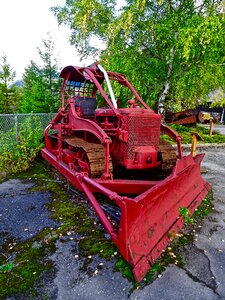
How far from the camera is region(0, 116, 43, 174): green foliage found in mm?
6238

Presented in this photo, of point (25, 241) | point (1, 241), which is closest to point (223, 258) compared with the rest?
point (25, 241)

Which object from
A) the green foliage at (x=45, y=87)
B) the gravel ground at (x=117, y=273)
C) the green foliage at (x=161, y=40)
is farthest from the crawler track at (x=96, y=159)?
the green foliage at (x=45, y=87)

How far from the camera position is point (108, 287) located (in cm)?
230

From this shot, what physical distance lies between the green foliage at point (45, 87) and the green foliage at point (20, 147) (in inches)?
127

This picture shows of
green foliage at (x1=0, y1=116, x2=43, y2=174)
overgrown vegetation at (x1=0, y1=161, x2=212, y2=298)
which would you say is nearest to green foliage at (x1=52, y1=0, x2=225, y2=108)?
green foliage at (x1=0, y1=116, x2=43, y2=174)

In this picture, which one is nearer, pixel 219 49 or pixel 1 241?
pixel 1 241

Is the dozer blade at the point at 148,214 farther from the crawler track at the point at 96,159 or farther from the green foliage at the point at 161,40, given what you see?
the green foliage at the point at 161,40

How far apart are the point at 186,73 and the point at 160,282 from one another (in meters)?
9.32

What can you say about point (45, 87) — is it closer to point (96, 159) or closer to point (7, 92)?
point (7, 92)

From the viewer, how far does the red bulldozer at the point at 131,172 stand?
252cm

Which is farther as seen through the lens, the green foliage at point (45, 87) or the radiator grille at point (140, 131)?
the green foliage at point (45, 87)

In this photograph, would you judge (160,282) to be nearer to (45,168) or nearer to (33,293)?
(33,293)

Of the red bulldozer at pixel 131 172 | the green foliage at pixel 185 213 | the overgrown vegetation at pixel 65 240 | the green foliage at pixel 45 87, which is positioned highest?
the green foliage at pixel 45 87

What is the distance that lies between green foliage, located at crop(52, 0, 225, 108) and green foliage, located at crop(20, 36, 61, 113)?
71.8 inches
